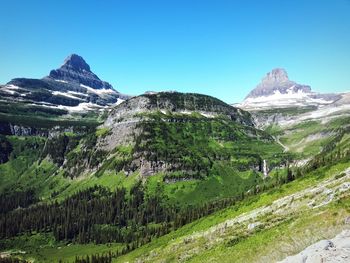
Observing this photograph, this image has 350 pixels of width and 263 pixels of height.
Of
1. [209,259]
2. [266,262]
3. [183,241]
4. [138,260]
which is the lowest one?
[138,260]

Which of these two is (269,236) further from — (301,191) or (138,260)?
(138,260)

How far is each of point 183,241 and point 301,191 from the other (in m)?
51.1

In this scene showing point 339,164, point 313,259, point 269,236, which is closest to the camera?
point 313,259

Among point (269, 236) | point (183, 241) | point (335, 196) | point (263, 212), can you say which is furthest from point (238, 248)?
point (183, 241)

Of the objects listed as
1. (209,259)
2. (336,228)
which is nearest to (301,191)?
(209,259)

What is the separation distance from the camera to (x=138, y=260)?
170 meters

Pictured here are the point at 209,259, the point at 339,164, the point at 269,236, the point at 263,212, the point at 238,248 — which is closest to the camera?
the point at 269,236

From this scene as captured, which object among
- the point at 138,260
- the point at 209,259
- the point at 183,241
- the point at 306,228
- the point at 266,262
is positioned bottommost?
the point at 138,260

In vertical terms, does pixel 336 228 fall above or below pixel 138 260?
above

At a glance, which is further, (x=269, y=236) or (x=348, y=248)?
(x=269, y=236)

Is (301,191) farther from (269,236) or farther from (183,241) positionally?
(269,236)

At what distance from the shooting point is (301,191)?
13550 cm

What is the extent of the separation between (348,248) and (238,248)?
38.9 meters

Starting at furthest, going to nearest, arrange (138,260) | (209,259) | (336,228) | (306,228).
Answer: (138,260) → (209,259) → (306,228) → (336,228)
